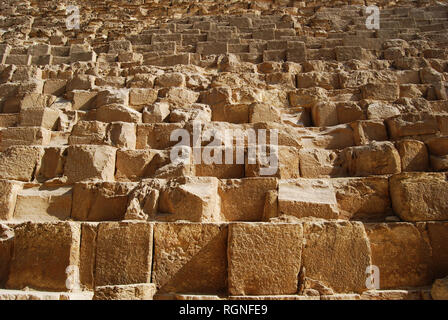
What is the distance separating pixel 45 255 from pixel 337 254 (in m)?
2.73

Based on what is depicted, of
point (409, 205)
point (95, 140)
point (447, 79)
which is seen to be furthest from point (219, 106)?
point (447, 79)

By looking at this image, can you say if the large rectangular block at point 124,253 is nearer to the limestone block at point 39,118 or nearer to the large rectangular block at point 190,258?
the large rectangular block at point 190,258

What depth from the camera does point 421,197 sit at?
12.6 feet

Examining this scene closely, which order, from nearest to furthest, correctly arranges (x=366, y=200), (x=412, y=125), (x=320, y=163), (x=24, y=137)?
(x=366, y=200) → (x=320, y=163) → (x=412, y=125) → (x=24, y=137)

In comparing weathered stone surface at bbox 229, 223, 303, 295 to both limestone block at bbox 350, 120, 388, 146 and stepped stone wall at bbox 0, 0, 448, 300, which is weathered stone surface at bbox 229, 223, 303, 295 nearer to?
stepped stone wall at bbox 0, 0, 448, 300

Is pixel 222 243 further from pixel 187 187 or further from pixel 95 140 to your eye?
pixel 95 140

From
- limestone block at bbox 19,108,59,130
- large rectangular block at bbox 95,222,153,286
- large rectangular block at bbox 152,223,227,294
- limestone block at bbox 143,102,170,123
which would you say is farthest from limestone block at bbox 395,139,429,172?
limestone block at bbox 19,108,59,130

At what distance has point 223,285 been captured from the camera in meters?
3.56

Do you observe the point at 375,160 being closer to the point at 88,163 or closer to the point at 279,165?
the point at 279,165

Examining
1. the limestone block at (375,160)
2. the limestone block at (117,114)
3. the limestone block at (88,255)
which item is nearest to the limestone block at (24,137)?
the limestone block at (117,114)

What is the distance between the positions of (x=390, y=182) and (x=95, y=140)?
12.3 feet

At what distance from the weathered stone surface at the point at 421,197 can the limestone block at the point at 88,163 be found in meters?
3.33

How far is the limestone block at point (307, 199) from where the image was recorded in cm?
399

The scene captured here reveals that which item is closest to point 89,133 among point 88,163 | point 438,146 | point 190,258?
point 88,163
